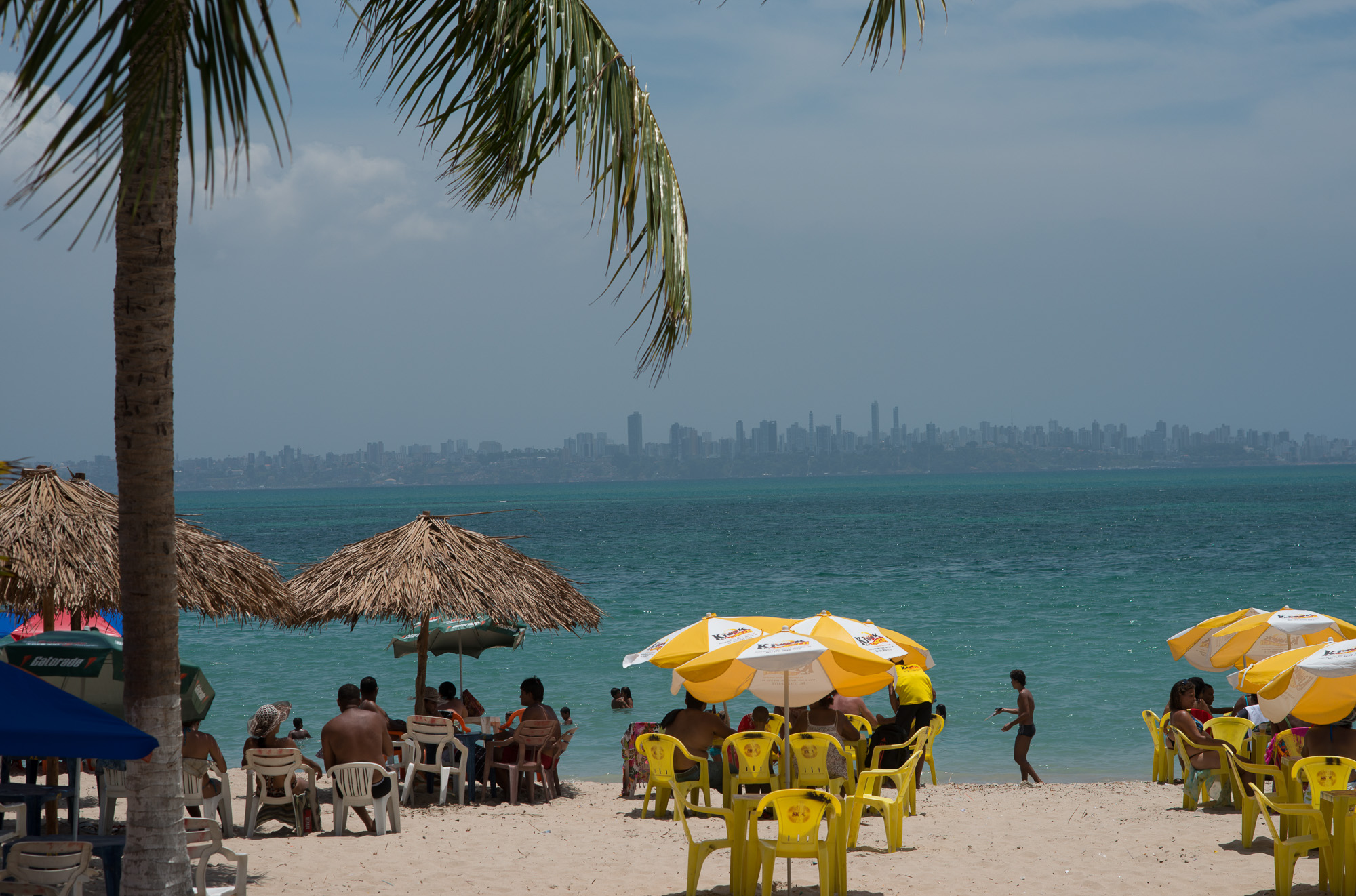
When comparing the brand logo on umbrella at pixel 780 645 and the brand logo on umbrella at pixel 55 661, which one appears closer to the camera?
the brand logo on umbrella at pixel 780 645

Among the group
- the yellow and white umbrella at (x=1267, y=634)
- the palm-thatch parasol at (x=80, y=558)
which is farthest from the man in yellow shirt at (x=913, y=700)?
the palm-thatch parasol at (x=80, y=558)

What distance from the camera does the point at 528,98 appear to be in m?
4.58

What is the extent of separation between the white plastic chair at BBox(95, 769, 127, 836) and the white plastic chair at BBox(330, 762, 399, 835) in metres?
1.43

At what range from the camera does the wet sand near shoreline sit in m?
6.88

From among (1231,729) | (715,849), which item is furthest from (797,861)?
(1231,729)

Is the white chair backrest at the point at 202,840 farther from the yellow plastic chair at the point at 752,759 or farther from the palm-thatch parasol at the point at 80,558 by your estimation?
the yellow plastic chair at the point at 752,759

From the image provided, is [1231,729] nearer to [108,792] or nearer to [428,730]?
[428,730]

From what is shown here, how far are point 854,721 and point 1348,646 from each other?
4.46 meters

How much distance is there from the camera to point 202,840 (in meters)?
6.24

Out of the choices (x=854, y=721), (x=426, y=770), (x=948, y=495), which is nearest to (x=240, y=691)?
(x=426, y=770)

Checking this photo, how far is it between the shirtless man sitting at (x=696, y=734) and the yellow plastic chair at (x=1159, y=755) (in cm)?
442

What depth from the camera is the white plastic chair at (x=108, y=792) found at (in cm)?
760

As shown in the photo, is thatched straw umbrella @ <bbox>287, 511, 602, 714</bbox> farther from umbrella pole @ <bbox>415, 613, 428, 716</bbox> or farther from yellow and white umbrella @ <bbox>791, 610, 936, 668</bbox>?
yellow and white umbrella @ <bbox>791, 610, 936, 668</bbox>

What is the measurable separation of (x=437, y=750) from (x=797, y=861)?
11.6 feet
